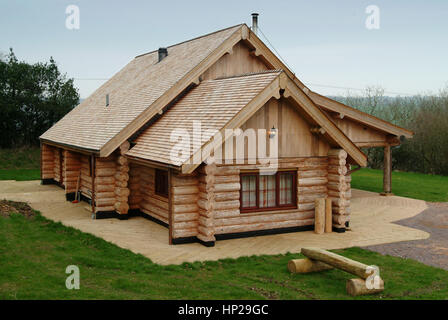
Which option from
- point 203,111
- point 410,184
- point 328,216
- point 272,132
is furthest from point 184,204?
point 410,184

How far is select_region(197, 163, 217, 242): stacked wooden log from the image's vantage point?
Result: 42.9 ft

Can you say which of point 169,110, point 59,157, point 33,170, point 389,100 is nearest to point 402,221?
point 169,110

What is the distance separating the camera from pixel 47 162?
26547 mm

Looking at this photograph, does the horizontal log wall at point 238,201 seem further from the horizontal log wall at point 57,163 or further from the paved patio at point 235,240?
the horizontal log wall at point 57,163

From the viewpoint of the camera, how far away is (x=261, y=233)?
48.0ft

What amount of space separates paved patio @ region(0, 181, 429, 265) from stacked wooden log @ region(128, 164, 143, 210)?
2.00 feet

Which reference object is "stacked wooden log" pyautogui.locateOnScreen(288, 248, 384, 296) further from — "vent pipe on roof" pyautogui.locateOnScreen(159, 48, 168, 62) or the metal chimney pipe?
"vent pipe on roof" pyautogui.locateOnScreen(159, 48, 168, 62)

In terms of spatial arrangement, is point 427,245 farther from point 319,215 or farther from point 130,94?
point 130,94

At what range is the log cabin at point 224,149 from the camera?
13500 mm

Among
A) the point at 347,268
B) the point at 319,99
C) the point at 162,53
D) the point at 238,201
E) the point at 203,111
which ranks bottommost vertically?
the point at 347,268

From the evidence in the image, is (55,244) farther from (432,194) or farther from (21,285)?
(432,194)

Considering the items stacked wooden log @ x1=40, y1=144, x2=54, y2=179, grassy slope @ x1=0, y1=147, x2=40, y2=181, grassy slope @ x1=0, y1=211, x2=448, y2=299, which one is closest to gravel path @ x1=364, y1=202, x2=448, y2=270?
grassy slope @ x1=0, y1=211, x2=448, y2=299

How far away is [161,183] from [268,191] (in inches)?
138

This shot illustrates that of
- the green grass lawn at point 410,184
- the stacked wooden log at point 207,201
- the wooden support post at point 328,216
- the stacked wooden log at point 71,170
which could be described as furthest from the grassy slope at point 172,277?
the green grass lawn at point 410,184
